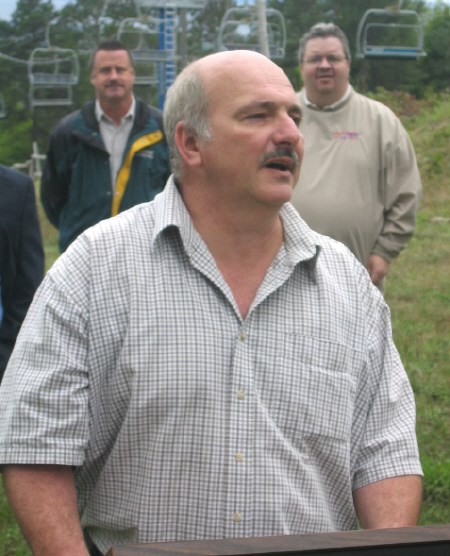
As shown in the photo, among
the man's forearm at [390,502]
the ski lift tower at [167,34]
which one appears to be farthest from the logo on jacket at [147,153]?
the ski lift tower at [167,34]

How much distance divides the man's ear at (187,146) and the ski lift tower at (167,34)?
16.6m

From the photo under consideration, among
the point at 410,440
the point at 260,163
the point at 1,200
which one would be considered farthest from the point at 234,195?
the point at 1,200

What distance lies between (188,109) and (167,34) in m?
17.7

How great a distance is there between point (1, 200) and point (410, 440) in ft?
6.26

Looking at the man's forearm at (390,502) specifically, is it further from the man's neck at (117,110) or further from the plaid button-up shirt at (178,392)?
the man's neck at (117,110)

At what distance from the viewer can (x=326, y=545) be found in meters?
2.08

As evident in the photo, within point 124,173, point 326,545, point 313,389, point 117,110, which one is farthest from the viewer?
point 117,110

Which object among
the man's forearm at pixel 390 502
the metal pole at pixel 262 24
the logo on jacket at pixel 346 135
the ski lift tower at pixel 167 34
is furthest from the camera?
the ski lift tower at pixel 167 34

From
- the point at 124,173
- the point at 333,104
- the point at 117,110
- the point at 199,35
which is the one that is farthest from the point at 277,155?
the point at 199,35

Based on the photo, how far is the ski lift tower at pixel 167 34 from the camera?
771 inches

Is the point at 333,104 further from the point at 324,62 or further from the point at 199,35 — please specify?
the point at 199,35

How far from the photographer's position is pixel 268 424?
8.80ft

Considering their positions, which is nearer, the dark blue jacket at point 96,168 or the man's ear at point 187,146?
the man's ear at point 187,146

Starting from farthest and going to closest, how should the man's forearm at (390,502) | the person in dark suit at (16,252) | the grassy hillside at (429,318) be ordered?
the grassy hillside at (429,318), the person in dark suit at (16,252), the man's forearm at (390,502)
